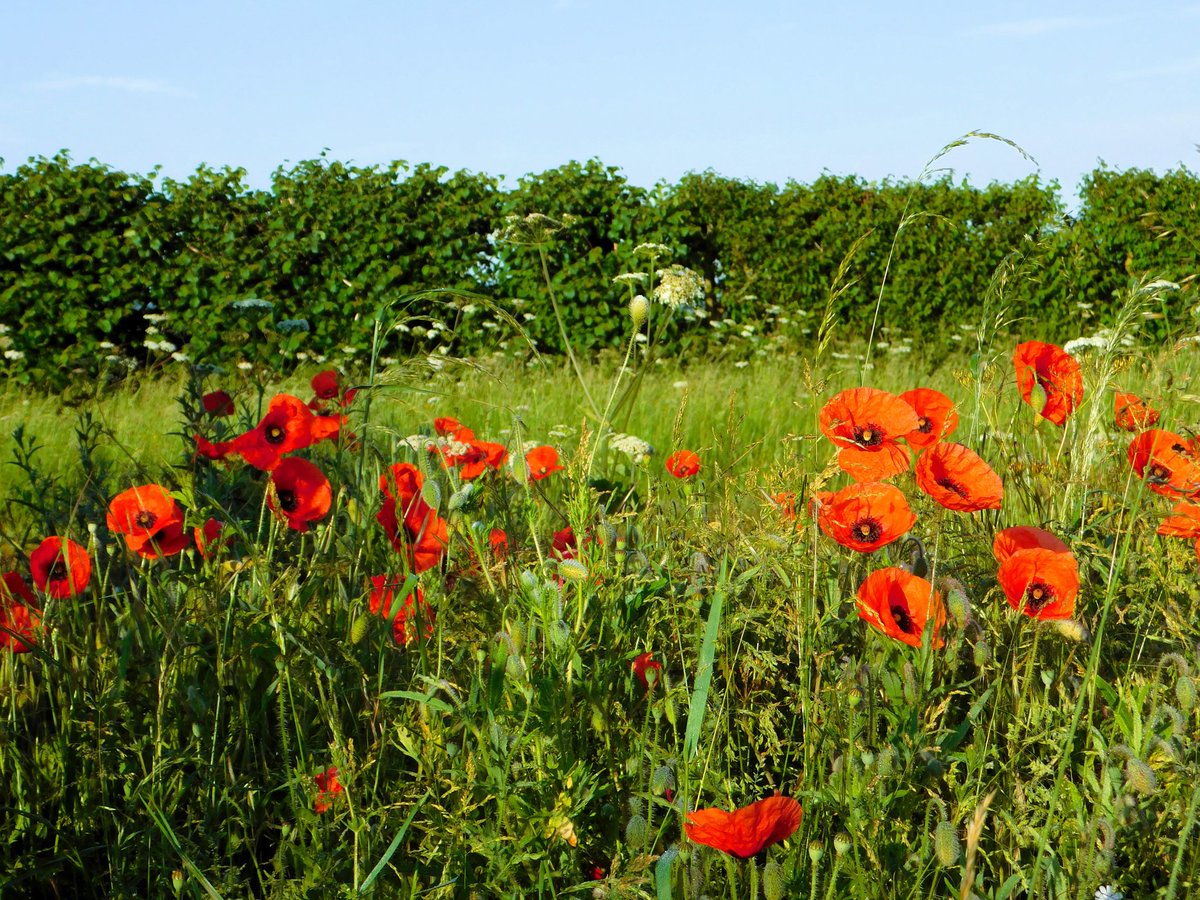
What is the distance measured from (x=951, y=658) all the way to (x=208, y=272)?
24.1 feet

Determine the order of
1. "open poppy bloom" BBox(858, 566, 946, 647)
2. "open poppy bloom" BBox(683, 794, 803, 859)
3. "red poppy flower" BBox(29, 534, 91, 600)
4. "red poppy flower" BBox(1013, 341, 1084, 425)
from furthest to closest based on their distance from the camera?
"red poppy flower" BBox(1013, 341, 1084, 425), "red poppy flower" BBox(29, 534, 91, 600), "open poppy bloom" BBox(858, 566, 946, 647), "open poppy bloom" BBox(683, 794, 803, 859)

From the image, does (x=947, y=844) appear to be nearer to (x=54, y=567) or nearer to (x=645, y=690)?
(x=645, y=690)

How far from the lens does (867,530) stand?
163 centimetres

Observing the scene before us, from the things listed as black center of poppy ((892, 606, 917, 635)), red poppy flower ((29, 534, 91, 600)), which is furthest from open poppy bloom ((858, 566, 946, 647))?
red poppy flower ((29, 534, 91, 600))

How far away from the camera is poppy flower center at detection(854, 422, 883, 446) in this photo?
71.7 inches

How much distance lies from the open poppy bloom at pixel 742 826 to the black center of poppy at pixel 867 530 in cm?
50

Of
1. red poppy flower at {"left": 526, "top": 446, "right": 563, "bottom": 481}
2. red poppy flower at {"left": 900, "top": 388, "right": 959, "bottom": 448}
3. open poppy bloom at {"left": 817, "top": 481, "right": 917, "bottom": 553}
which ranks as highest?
red poppy flower at {"left": 900, "top": 388, "right": 959, "bottom": 448}

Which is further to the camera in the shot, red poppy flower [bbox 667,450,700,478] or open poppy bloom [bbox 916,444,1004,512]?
red poppy flower [bbox 667,450,700,478]

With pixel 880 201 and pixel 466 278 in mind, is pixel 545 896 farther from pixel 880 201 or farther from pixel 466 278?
pixel 880 201

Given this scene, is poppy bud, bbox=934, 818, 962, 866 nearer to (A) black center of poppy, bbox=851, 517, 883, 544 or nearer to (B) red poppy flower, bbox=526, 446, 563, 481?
(A) black center of poppy, bbox=851, 517, 883, 544

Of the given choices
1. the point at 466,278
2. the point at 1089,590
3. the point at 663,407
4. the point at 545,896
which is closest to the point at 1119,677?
the point at 1089,590

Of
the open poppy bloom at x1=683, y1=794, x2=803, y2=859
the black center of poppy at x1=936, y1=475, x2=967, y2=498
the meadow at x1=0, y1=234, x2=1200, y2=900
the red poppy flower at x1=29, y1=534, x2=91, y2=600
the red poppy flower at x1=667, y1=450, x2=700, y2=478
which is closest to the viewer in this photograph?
the open poppy bloom at x1=683, y1=794, x2=803, y2=859

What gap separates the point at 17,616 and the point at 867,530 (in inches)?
57.1

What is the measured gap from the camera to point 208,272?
7930 mm
